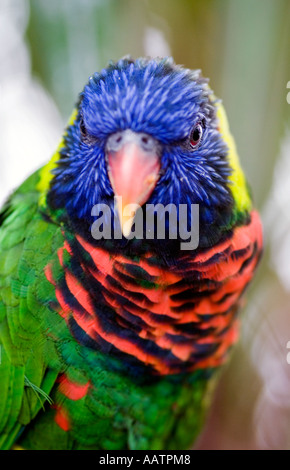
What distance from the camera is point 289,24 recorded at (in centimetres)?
210

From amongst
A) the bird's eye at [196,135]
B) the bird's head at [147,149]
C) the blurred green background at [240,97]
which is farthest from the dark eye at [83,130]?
the blurred green background at [240,97]

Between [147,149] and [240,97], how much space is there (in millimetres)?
1305

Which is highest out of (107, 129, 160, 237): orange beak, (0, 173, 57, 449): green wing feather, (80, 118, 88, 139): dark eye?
(80, 118, 88, 139): dark eye

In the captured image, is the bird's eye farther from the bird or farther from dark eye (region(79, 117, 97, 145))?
dark eye (region(79, 117, 97, 145))

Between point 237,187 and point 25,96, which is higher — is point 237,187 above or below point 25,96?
below

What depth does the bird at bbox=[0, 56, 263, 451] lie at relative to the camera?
116 centimetres

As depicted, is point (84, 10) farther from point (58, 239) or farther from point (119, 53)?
point (58, 239)

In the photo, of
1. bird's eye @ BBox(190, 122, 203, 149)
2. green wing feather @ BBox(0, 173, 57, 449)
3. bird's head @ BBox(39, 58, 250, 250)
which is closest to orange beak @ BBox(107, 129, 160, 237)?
bird's head @ BBox(39, 58, 250, 250)

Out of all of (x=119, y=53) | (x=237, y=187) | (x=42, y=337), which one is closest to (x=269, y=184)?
(x=237, y=187)

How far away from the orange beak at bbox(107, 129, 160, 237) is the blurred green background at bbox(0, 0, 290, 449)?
1.06 m

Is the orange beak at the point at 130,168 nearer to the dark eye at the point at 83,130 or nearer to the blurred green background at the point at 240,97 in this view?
the dark eye at the point at 83,130

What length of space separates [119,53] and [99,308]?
1514mm

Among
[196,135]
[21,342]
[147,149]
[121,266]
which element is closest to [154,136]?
[147,149]

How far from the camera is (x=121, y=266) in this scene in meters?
1.28
